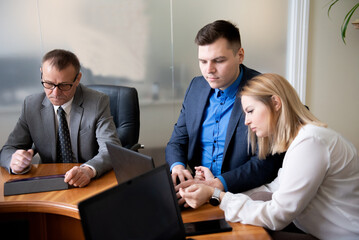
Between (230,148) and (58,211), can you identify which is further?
(230,148)

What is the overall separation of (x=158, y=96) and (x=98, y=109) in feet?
4.79

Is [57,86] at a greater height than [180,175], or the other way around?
[57,86]

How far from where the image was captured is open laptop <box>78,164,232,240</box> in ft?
2.53

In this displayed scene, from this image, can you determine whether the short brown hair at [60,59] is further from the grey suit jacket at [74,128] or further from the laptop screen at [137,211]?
the laptop screen at [137,211]

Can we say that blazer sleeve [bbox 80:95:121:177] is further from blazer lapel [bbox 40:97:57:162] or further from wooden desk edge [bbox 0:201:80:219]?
wooden desk edge [bbox 0:201:80:219]

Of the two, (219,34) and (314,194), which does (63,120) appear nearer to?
(219,34)

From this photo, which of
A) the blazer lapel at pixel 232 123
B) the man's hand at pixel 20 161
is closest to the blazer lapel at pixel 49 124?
the man's hand at pixel 20 161

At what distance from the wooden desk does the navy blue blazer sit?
0.39 m

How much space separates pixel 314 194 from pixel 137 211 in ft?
2.24

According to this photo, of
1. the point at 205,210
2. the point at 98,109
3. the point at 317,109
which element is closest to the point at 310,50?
the point at 317,109

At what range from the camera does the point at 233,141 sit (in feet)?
5.94

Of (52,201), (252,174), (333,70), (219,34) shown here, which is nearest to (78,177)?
(52,201)

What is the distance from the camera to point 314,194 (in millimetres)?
1211

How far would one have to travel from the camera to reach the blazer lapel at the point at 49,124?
194 centimetres
